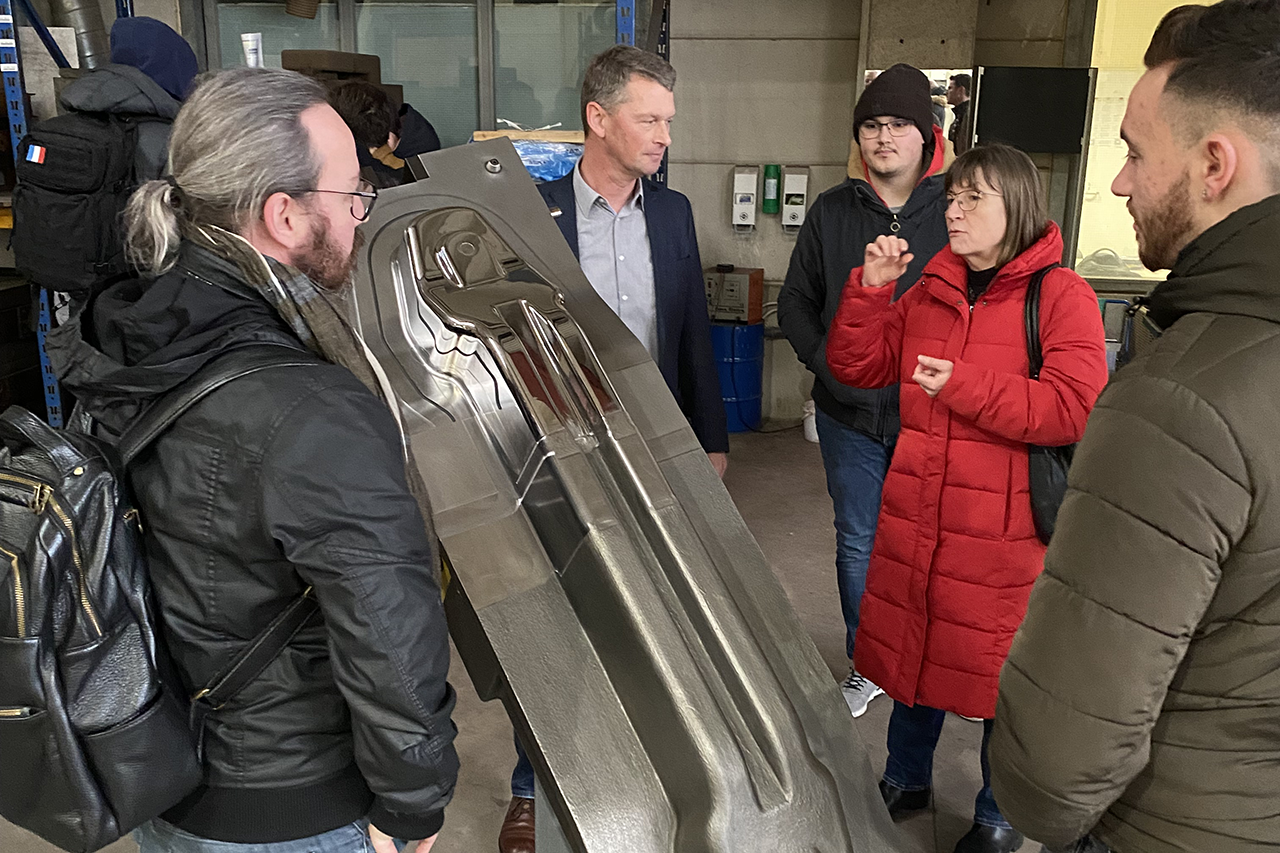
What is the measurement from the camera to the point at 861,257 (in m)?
2.63

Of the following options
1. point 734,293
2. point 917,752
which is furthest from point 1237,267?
point 734,293

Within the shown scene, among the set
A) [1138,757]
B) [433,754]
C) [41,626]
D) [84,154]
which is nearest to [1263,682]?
[1138,757]

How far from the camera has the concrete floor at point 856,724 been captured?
235 cm

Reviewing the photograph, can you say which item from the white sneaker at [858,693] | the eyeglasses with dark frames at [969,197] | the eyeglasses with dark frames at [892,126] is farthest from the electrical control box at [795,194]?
the eyeglasses with dark frames at [969,197]

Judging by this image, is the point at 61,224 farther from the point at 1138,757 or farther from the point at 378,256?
the point at 1138,757

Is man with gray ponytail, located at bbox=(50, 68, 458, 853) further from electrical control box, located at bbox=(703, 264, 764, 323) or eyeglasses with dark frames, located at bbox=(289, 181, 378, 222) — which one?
electrical control box, located at bbox=(703, 264, 764, 323)

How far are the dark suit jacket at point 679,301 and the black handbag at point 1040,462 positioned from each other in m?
0.74

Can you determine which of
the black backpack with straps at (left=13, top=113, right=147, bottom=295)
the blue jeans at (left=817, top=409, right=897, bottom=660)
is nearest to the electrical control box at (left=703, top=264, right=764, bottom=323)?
the blue jeans at (left=817, top=409, right=897, bottom=660)

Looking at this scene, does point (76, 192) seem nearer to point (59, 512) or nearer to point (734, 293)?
point (59, 512)

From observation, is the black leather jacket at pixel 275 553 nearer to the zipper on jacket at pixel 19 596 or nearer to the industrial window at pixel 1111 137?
the zipper on jacket at pixel 19 596

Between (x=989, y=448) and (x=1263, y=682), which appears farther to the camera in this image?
(x=989, y=448)

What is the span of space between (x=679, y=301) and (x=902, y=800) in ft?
4.08

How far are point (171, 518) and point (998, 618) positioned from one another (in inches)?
58.7

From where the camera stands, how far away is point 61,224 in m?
3.25
